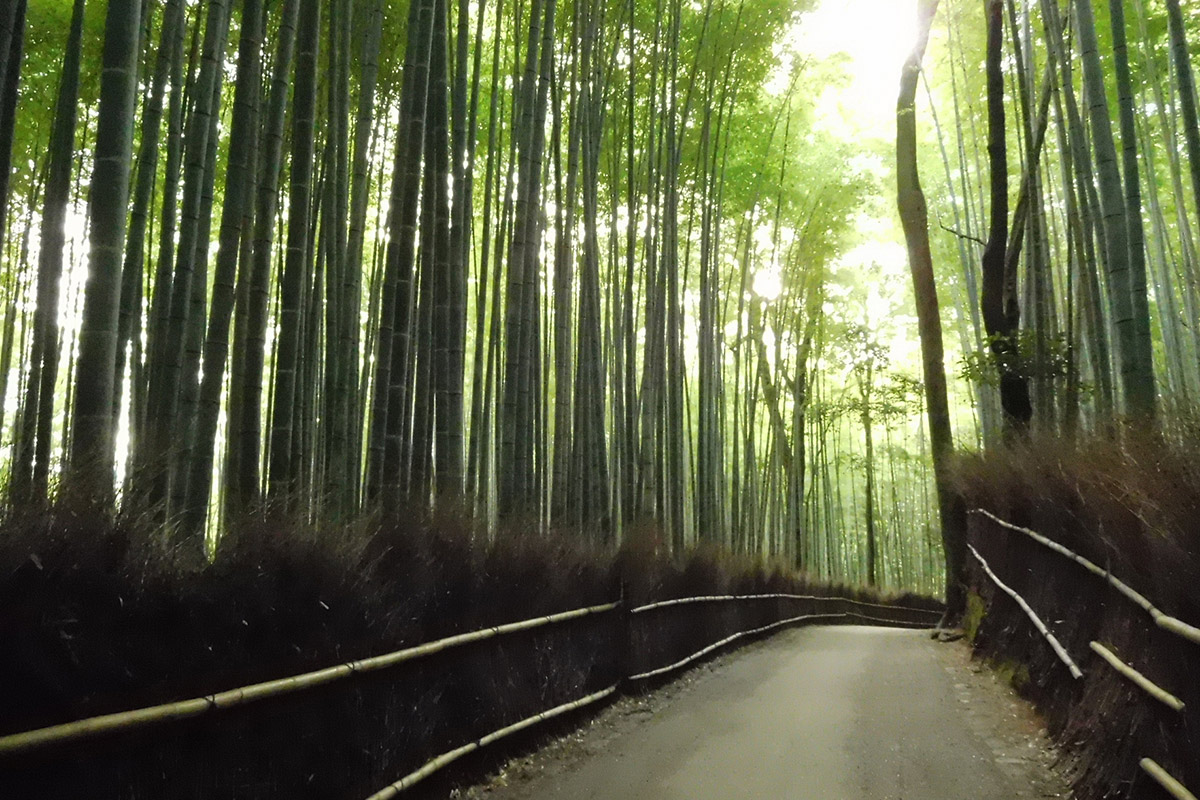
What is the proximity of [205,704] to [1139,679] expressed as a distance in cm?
254

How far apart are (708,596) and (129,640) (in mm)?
5741

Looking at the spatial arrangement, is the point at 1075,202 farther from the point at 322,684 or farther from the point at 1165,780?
the point at 322,684

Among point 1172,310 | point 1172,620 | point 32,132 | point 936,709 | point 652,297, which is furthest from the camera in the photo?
point 1172,310

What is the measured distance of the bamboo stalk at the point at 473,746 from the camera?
2.79 metres

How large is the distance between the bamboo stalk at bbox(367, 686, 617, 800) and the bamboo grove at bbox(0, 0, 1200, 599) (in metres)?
0.84

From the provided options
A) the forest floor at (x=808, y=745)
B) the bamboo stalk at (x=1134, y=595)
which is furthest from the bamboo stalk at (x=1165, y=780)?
the forest floor at (x=808, y=745)

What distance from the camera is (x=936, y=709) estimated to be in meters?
4.90

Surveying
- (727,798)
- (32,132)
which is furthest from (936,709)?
(32,132)

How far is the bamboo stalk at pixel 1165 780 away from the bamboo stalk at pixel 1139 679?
0.17 m

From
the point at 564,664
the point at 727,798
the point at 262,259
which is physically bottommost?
the point at 727,798

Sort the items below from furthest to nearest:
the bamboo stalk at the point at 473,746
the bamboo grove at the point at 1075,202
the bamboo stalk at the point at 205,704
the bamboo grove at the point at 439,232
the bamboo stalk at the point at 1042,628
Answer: the bamboo grove at the point at 1075,202 < the bamboo stalk at the point at 1042,628 < the bamboo grove at the point at 439,232 < the bamboo stalk at the point at 473,746 < the bamboo stalk at the point at 205,704

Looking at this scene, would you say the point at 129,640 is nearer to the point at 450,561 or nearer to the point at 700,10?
the point at 450,561

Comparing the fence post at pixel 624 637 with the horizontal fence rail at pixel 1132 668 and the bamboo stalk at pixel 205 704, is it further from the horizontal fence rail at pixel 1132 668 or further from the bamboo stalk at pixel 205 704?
the horizontal fence rail at pixel 1132 668

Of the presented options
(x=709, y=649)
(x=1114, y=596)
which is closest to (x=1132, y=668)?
(x=1114, y=596)
